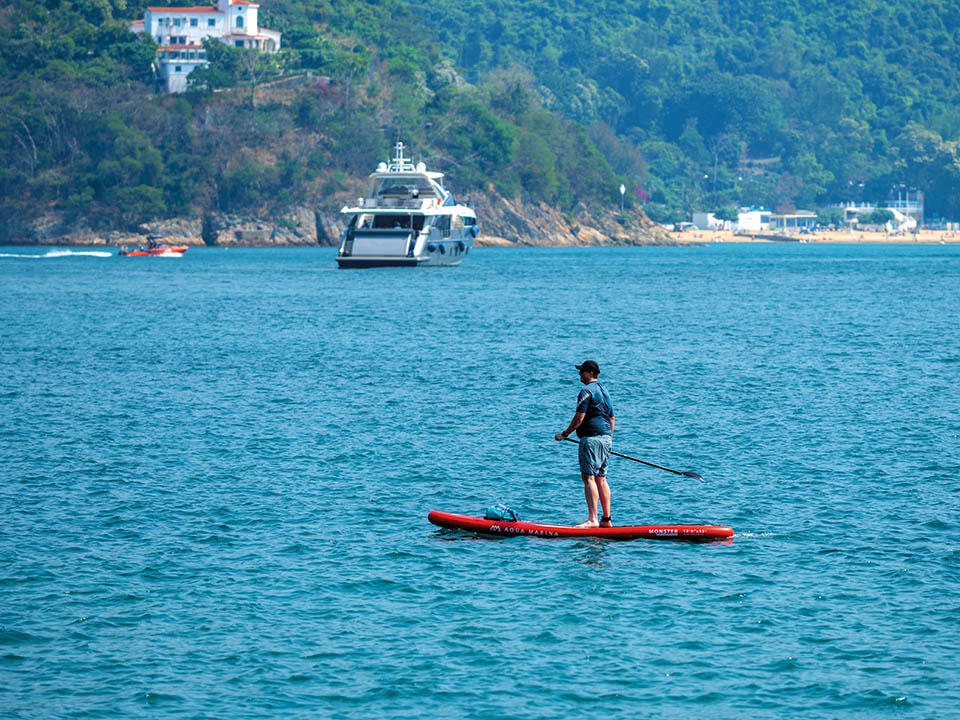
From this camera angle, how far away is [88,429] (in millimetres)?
30812

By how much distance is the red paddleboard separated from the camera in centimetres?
2033

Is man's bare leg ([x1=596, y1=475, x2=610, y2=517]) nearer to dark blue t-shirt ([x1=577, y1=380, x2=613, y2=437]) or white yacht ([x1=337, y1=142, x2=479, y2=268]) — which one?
dark blue t-shirt ([x1=577, y1=380, x2=613, y2=437])

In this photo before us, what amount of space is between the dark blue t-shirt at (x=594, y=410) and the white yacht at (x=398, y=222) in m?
83.4

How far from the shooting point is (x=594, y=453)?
781 inches

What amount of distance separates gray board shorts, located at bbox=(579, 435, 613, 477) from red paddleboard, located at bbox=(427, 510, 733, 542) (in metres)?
1.00

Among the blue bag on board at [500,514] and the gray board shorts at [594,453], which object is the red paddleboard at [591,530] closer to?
the blue bag on board at [500,514]

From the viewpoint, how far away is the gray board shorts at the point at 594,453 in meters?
19.8

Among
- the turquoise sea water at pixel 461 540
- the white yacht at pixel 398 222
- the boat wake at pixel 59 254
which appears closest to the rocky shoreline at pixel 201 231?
the boat wake at pixel 59 254

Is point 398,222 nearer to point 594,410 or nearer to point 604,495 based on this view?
point 604,495

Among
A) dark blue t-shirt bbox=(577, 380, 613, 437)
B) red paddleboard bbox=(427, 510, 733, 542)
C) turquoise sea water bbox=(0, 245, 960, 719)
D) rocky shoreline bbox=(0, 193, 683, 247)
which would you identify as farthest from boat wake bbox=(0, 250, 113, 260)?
dark blue t-shirt bbox=(577, 380, 613, 437)

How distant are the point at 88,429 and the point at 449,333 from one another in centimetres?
2717

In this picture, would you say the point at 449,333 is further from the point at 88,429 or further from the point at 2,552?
the point at 2,552

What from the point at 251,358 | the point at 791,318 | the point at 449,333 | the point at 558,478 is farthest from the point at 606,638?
the point at 791,318

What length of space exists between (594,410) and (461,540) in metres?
2.90
